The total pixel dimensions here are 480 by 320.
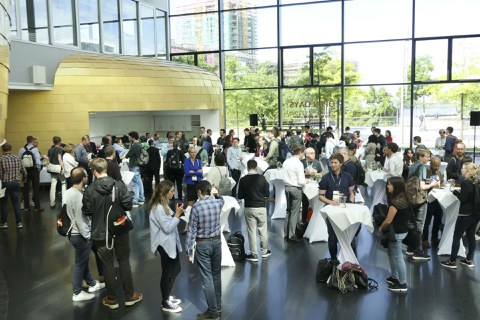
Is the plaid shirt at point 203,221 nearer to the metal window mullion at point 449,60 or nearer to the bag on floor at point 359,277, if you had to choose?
the bag on floor at point 359,277

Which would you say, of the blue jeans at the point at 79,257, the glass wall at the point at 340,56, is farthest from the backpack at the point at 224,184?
the glass wall at the point at 340,56

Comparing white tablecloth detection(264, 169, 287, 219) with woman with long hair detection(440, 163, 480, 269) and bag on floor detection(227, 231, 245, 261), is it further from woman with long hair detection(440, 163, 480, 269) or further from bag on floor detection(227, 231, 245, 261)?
woman with long hair detection(440, 163, 480, 269)

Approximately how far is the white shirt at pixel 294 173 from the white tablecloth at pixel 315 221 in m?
0.45

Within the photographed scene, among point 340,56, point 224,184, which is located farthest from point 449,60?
point 224,184

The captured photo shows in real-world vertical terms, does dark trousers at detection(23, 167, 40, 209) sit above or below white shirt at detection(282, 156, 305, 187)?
below

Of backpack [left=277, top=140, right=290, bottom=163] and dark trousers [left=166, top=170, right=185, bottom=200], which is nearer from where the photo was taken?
dark trousers [left=166, top=170, right=185, bottom=200]

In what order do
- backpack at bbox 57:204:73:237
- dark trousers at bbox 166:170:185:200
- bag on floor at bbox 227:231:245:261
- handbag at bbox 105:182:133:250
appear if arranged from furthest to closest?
dark trousers at bbox 166:170:185:200
bag on floor at bbox 227:231:245:261
backpack at bbox 57:204:73:237
handbag at bbox 105:182:133:250

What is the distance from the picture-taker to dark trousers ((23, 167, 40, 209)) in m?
10.9

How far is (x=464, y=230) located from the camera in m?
6.66

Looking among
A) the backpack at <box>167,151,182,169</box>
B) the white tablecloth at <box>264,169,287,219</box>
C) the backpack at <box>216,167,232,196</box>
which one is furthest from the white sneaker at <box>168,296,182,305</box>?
the backpack at <box>167,151,182,169</box>

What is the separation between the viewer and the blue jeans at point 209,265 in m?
5.03

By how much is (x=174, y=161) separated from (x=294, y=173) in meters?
4.39

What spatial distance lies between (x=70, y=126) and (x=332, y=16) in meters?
12.2

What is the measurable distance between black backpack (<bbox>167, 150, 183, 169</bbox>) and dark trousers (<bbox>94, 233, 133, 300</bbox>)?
6067mm
